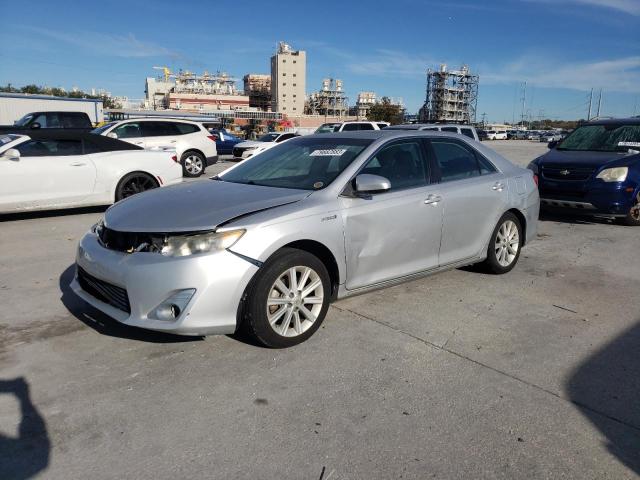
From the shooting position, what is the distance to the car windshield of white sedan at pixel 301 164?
414 cm

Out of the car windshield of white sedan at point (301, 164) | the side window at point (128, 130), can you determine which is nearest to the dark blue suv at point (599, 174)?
the car windshield of white sedan at point (301, 164)

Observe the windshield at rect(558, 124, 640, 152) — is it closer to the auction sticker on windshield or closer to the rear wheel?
the auction sticker on windshield

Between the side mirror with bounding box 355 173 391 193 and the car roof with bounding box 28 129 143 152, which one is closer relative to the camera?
→ the side mirror with bounding box 355 173 391 193

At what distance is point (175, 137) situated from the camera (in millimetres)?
13617

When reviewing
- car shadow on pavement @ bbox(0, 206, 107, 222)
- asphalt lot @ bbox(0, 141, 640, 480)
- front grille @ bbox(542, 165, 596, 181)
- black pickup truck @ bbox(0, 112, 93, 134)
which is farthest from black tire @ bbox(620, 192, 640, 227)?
black pickup truck @ bbox(0, 112, 93, 134)

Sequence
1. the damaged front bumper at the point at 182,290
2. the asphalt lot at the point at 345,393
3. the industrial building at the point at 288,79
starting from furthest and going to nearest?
the industrial building at the point at 288,79 < the damaged front bumper at the point at 182,290 < the asphalt lot at the point at 345,393

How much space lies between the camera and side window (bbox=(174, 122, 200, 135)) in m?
13.9

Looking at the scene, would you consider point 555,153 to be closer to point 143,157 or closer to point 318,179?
point 318,179

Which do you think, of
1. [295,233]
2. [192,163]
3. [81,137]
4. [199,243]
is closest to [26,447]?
[199,243]

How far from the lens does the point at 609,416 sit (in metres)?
2.83

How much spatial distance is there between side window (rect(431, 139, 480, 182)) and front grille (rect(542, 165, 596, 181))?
398 cm

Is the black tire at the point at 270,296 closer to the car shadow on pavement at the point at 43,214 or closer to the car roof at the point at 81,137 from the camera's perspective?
the car roof at the point at 81,137

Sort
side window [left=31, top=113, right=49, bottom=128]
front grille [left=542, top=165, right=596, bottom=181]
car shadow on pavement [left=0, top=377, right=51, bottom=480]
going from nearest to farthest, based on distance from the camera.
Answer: car shadow on pavement [left=0, top=377, right=51, bottom=480] → front grille [left=542, top=165, right=596, bottom=181] → side window [left=31, top=113, right=49, bottom=128]

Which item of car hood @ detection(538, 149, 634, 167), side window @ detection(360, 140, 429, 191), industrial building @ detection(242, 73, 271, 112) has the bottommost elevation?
car hood @ detection(538, 149, 634, 167)
